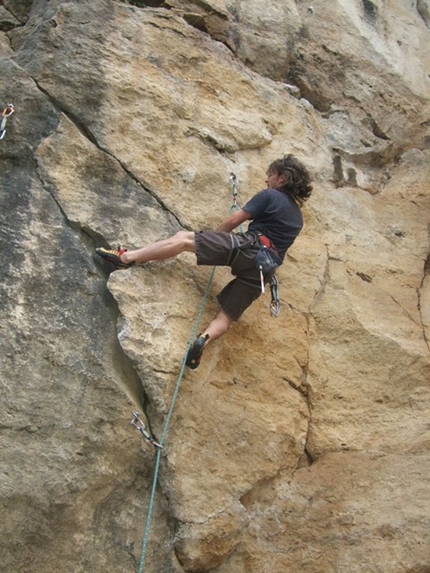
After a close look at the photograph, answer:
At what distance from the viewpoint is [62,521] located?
4473mm

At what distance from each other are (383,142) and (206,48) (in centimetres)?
252

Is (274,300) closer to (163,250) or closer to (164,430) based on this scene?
(163,250)

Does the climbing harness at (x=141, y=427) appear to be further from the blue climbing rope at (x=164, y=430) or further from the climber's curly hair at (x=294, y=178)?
the climber's curly hair at (x=294, y=178)

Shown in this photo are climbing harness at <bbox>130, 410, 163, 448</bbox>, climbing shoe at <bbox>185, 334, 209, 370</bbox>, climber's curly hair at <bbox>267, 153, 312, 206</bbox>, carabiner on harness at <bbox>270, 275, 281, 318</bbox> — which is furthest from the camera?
climber's curly hair at <bbox>267, 153, 312, 206</bbox>

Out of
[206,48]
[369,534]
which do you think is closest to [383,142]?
[206,48]

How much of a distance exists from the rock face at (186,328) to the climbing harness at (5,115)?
0.07 metres

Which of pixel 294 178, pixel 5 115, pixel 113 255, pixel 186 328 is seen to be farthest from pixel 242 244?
pixel 5 115

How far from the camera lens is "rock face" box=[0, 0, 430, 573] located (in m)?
4.65

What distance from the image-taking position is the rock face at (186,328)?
15.3 feet

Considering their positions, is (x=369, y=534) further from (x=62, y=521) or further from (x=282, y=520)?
(x=62, y=521)

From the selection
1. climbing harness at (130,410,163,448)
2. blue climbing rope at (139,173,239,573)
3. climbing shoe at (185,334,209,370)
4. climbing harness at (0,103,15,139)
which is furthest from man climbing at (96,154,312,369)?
climbing harness at (0,103,15,139)

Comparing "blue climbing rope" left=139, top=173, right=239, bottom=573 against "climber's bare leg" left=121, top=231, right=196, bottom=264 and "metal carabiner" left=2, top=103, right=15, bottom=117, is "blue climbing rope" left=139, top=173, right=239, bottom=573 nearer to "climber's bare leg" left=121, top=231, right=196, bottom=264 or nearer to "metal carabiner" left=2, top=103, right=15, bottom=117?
"climber's bare leg" left=121, top=231, right=196, bottom=264

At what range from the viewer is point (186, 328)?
5.36m

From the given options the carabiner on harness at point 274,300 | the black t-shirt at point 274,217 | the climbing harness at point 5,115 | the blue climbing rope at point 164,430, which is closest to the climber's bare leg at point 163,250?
the blue climbing rope at point 164,430
